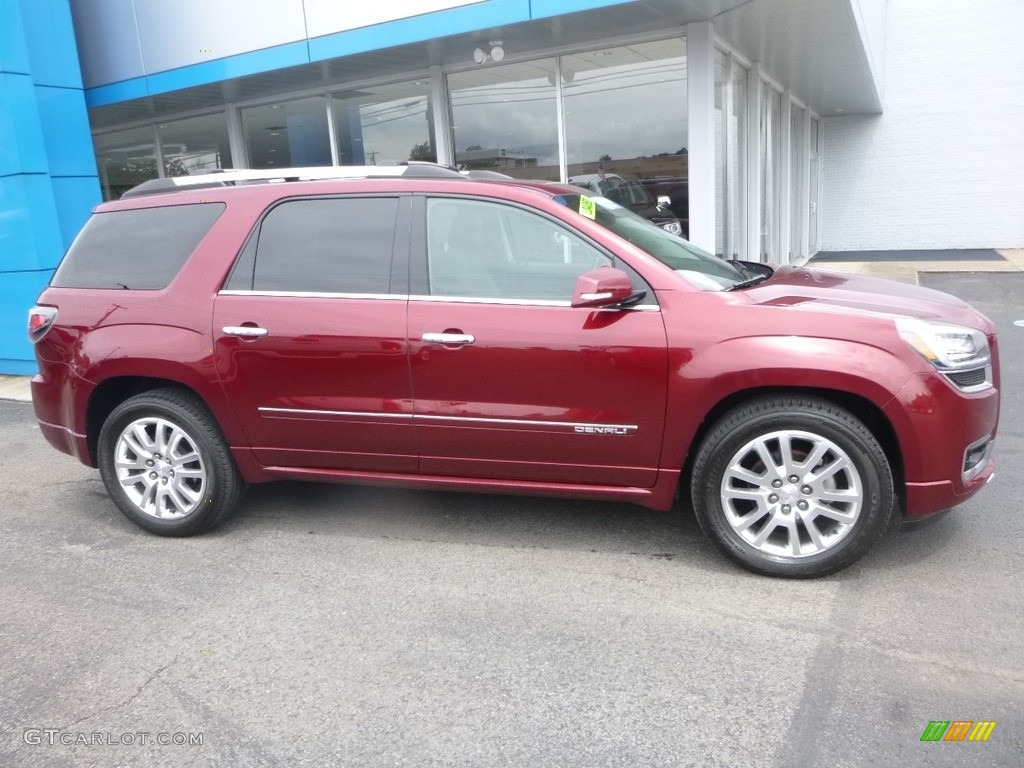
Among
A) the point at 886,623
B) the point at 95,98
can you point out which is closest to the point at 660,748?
the point at 886,623

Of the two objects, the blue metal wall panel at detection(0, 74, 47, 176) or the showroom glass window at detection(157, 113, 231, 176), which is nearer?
the blue metal wall panel at detection(0, 74, 47, 176)

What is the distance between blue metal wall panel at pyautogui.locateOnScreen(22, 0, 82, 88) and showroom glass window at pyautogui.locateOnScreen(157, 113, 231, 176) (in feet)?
9.78

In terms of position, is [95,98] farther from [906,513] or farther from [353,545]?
[906,513]

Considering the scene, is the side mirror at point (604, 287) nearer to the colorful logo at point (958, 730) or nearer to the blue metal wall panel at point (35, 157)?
the colorful logo at point (958, 730)

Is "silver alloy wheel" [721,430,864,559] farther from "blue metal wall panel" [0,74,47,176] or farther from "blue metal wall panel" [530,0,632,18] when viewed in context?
"blue metal wall panel" [0,74,47,176]

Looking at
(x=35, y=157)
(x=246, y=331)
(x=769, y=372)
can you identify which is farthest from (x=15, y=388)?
(x=769, y=372)

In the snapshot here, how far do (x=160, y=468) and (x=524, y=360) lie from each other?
214 cm

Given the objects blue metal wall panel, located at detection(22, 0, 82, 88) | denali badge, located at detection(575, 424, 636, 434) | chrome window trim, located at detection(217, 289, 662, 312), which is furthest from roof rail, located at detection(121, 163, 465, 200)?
blue metal wall panel, located at detection(22, 0, 82, 88)

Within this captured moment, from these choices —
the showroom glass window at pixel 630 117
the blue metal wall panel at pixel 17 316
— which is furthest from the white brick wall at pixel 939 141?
→ the blue metal wall panel at pixel 17 316

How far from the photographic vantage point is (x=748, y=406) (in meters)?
3.58

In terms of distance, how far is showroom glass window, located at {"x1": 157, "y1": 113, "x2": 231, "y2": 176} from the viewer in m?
12.9

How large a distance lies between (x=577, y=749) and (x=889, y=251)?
20291 mm

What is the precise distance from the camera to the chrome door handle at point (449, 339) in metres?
3.79

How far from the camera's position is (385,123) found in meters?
11.2
